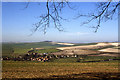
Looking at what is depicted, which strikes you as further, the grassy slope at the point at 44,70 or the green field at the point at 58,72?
the grassy slope at the point at 44,70

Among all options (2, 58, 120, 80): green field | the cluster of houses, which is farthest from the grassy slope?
the cluster of houses

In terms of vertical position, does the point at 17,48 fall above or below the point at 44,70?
above

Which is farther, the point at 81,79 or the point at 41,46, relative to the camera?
the point at 41,46

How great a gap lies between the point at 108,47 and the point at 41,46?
10.3m

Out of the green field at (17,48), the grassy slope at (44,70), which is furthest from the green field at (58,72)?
the green field at (17,48)

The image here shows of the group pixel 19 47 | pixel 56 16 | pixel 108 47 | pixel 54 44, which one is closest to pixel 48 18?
pixel 56 16

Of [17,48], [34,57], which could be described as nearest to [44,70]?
[34,57]

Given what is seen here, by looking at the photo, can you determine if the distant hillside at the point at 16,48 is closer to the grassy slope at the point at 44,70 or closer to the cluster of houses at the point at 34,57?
the cluster of houses at the point at 34,57

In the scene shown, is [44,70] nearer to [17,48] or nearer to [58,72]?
[58,72]

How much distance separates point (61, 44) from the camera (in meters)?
19.3

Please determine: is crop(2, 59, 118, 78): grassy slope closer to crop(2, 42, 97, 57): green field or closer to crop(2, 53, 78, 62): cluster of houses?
crop(2, 53, 78, 62): cluster of houses

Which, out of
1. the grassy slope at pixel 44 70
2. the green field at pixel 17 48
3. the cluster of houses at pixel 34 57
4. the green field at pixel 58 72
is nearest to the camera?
the green field at pixel 58 72

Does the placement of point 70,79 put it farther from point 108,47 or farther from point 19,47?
point 108,47

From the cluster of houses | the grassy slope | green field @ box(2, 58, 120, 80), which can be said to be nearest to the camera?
green field @ box(2, 58, 120, 80)
